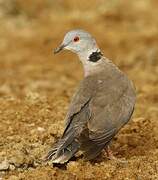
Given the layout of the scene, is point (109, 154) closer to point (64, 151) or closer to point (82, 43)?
point (64, 151)

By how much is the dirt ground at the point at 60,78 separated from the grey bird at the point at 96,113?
22 cm

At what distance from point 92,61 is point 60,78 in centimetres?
425

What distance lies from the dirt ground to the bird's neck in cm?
83

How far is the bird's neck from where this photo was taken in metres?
6.95

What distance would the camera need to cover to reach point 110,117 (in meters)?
6.35

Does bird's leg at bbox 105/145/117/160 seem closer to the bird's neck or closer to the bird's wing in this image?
the bird's wing

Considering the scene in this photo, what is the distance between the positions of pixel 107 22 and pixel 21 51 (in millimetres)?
2709


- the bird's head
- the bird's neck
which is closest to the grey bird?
the bird's neck

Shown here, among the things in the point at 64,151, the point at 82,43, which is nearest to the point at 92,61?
the point at 82,43

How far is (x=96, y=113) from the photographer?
6.34 metres

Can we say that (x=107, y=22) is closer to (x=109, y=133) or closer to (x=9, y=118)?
(x=9, y=118)

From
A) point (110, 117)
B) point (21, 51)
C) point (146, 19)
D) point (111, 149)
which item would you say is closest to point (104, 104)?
point (110, 117)

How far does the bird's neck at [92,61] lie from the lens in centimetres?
695

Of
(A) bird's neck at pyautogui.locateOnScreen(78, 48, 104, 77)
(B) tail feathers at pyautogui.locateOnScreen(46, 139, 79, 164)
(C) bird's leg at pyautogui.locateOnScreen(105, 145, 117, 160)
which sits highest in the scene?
(A) bird's neck at pyautogui.locateOnScreen(78, 48, 104, 77)
